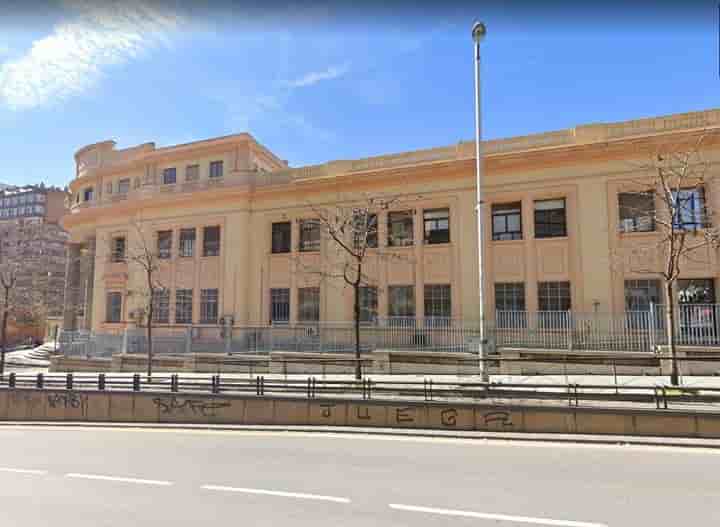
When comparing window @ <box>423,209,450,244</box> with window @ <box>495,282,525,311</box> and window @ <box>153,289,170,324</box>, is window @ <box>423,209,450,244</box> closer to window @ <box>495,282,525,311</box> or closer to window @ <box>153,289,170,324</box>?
window @ <box>495,282,525,311</box>

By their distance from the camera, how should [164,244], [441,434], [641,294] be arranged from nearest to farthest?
[441,434], [641,294], [164,244]

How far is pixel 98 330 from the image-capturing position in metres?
32.8

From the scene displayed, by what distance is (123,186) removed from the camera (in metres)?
36.1

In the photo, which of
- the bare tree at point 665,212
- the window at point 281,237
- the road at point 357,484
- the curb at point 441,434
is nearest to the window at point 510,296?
the bare tree at point 665,212

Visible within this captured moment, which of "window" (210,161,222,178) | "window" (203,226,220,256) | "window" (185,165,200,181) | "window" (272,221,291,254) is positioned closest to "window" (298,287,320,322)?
"window" (272,221,291,254)

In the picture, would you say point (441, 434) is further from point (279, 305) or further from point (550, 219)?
point (279, 305)

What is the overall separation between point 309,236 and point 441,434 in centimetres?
1953

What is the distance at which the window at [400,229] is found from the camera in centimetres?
2616

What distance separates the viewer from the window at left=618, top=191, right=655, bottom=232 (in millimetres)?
21641

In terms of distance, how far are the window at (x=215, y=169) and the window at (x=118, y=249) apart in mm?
8370

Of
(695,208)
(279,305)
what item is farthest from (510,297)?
(279,305)

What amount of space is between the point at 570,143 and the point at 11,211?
131m

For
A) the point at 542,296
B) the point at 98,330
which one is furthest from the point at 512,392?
the point at 98,330

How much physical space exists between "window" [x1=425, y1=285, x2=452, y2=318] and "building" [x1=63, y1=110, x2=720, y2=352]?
55mm
